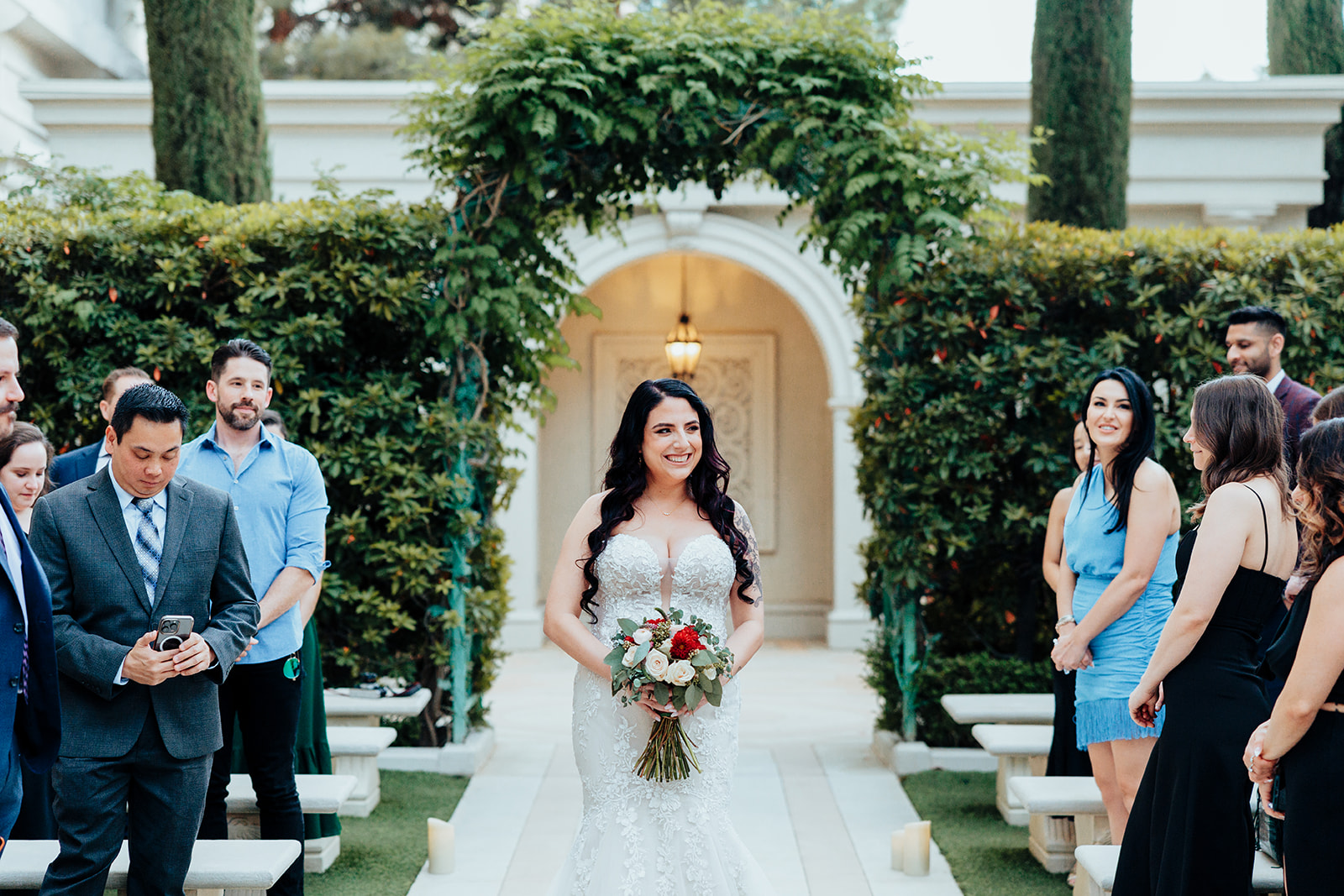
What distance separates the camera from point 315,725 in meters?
5.47

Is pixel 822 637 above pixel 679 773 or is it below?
below

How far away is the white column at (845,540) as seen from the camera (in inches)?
503

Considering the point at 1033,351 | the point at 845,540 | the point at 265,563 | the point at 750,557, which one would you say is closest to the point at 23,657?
the point at 265,563

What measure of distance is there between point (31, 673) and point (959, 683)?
5.45m

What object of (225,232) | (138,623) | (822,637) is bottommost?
(822,637)

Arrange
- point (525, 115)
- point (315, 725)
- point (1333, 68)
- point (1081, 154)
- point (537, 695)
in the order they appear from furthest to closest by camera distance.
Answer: point (1333, 68) → point (537, 695) → point (1081, 154) → point (525, 115) → point (315, 725)

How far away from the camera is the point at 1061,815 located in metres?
5.02

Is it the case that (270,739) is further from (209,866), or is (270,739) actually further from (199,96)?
(199,96)

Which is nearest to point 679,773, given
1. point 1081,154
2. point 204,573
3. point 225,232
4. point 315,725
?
point 204,573

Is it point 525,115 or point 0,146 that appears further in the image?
point 0,146

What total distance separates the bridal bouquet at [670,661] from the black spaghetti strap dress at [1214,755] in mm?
1418

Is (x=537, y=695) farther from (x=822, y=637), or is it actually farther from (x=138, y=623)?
(x=138, y=623)

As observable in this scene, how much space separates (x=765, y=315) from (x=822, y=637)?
391 cm

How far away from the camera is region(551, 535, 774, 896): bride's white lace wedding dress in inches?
145
